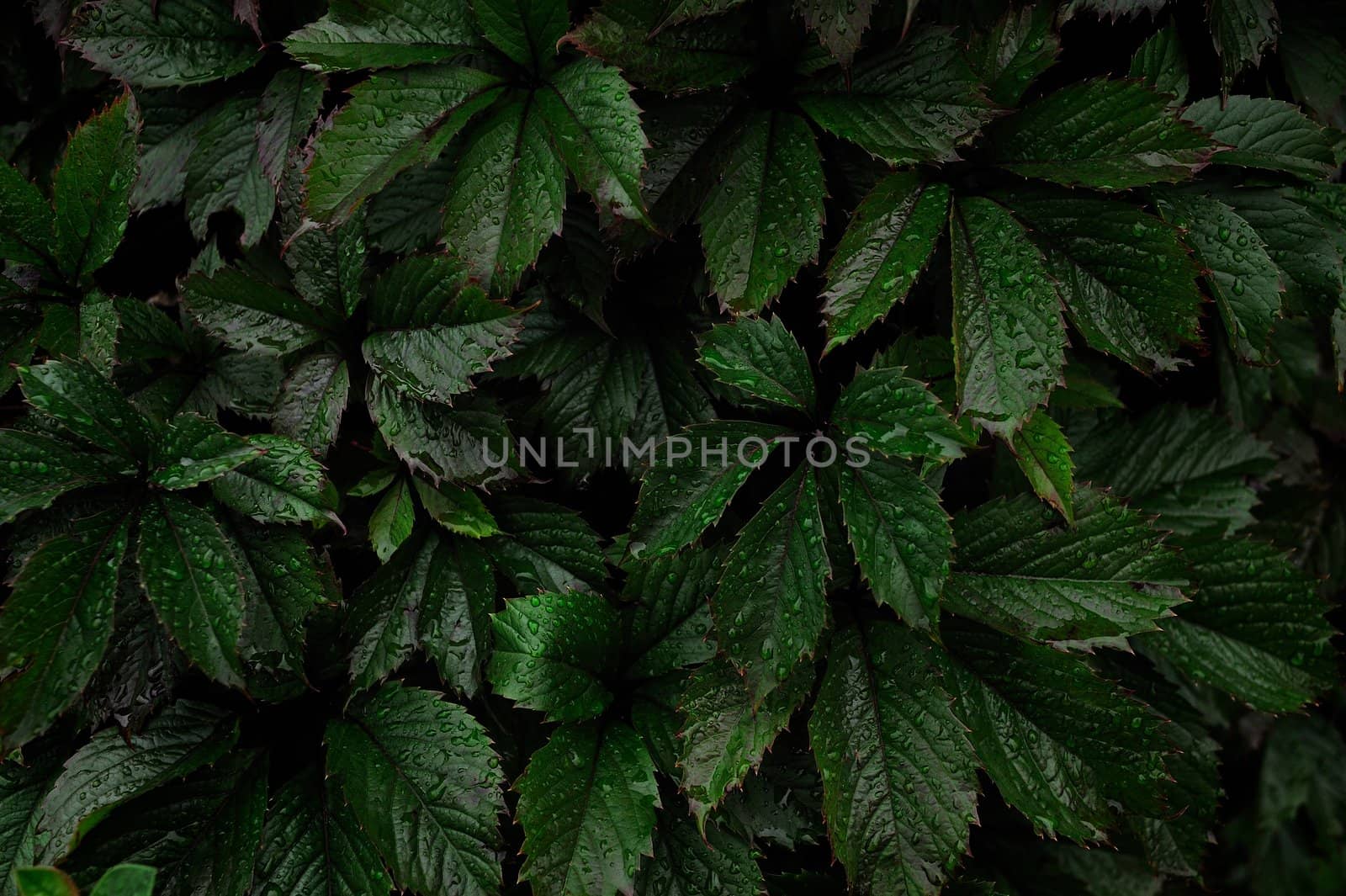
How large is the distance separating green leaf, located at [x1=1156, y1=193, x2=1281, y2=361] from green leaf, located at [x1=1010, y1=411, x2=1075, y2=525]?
0.81ft

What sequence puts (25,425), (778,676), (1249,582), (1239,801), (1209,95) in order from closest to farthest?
(778,676) → (25,425) → (1209,95) → (1249,582) → (1239,801)

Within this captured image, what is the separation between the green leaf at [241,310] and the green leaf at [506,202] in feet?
0.78

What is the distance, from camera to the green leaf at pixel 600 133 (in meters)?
0.93

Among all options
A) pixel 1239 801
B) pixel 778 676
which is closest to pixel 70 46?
pixel 778 676

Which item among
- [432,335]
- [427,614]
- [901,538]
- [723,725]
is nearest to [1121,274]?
[901,538]

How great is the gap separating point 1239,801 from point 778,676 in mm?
1337

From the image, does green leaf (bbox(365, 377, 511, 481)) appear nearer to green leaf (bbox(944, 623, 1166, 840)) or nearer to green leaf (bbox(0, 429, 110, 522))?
green leaf (bbox(0, 429, 110, 522))

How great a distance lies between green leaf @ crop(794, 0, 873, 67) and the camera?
906 mm

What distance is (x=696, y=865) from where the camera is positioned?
101 centimetres

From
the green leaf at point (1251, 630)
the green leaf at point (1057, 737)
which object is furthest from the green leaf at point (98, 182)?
the green leaf at point (1251, 630)

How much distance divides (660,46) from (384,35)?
0.30 meters

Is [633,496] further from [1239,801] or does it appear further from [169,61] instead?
[1239,801]

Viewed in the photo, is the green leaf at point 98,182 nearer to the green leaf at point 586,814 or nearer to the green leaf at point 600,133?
the green leaf at point 600,133

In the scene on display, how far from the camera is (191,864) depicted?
0.99 m
